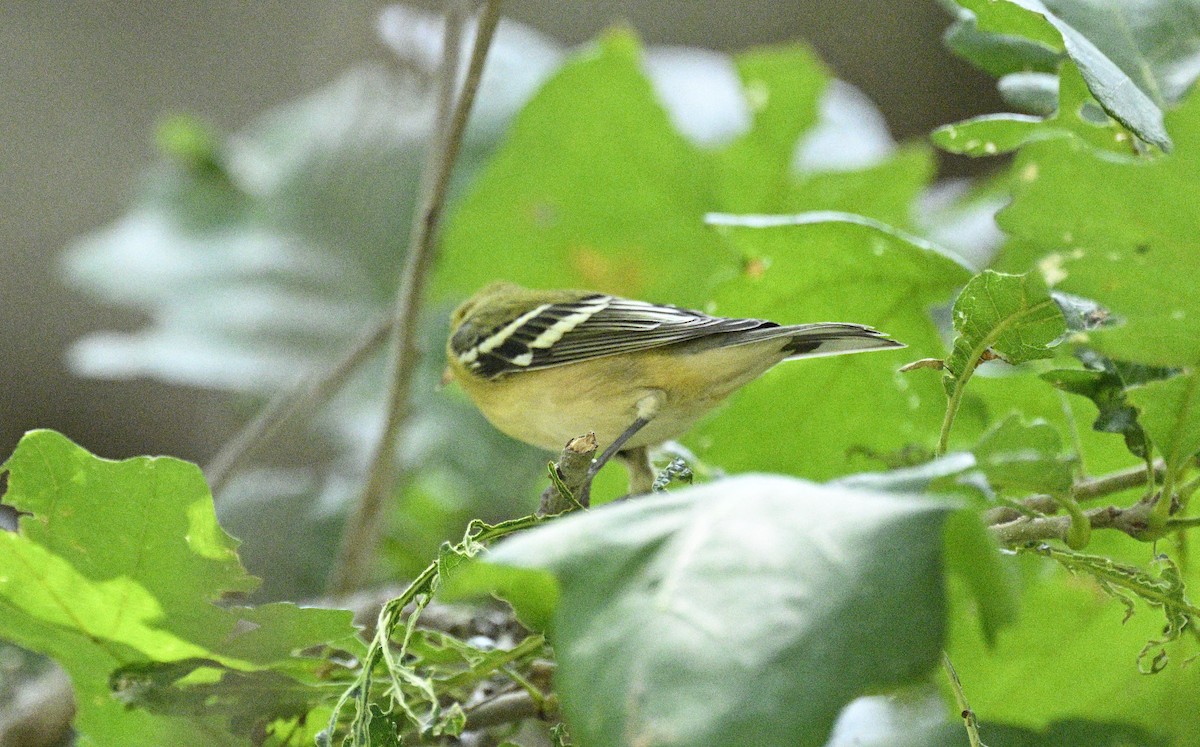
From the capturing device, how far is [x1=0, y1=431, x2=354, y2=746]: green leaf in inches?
30.3

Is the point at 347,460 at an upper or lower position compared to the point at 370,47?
lower

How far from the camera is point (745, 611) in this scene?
1.67ft

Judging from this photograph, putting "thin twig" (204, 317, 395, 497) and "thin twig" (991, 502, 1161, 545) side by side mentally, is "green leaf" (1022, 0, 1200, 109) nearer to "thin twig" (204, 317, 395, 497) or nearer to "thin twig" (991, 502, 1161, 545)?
"thin twig" (991, 502, 1161, 545)

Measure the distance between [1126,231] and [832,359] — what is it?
453mm

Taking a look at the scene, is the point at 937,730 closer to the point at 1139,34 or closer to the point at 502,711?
the point at 502,711

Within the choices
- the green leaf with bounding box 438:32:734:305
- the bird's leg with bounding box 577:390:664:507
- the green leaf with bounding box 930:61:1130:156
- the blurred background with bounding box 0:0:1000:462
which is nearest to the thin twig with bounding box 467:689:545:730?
the bird's leg with bounding box 577:390:664:507

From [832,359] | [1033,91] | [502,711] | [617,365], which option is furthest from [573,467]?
[1033,91]

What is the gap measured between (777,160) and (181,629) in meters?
1.53

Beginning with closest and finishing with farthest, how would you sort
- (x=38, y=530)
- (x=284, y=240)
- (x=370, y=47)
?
(x=38, y=530) < (x=284, y=240) < (x=370, y=47)

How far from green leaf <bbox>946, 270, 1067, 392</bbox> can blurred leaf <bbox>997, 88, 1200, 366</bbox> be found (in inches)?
2.1

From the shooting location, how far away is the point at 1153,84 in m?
0.93

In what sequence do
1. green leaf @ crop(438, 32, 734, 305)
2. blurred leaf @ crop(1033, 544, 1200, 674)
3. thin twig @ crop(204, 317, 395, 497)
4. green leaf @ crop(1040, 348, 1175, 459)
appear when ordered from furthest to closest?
green leaf @ crop(438, 32, 734, 305) < thin twig @ crop(204, 317, 395, 497) < green leaf @ crop(1040, 348, 1175, 459) < blurred leaf @ crop(1033, 544, 1200, 674)

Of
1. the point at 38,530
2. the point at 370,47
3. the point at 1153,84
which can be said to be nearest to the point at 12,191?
the point at 370,47

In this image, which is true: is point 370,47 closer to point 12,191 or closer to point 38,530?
point 12,191
